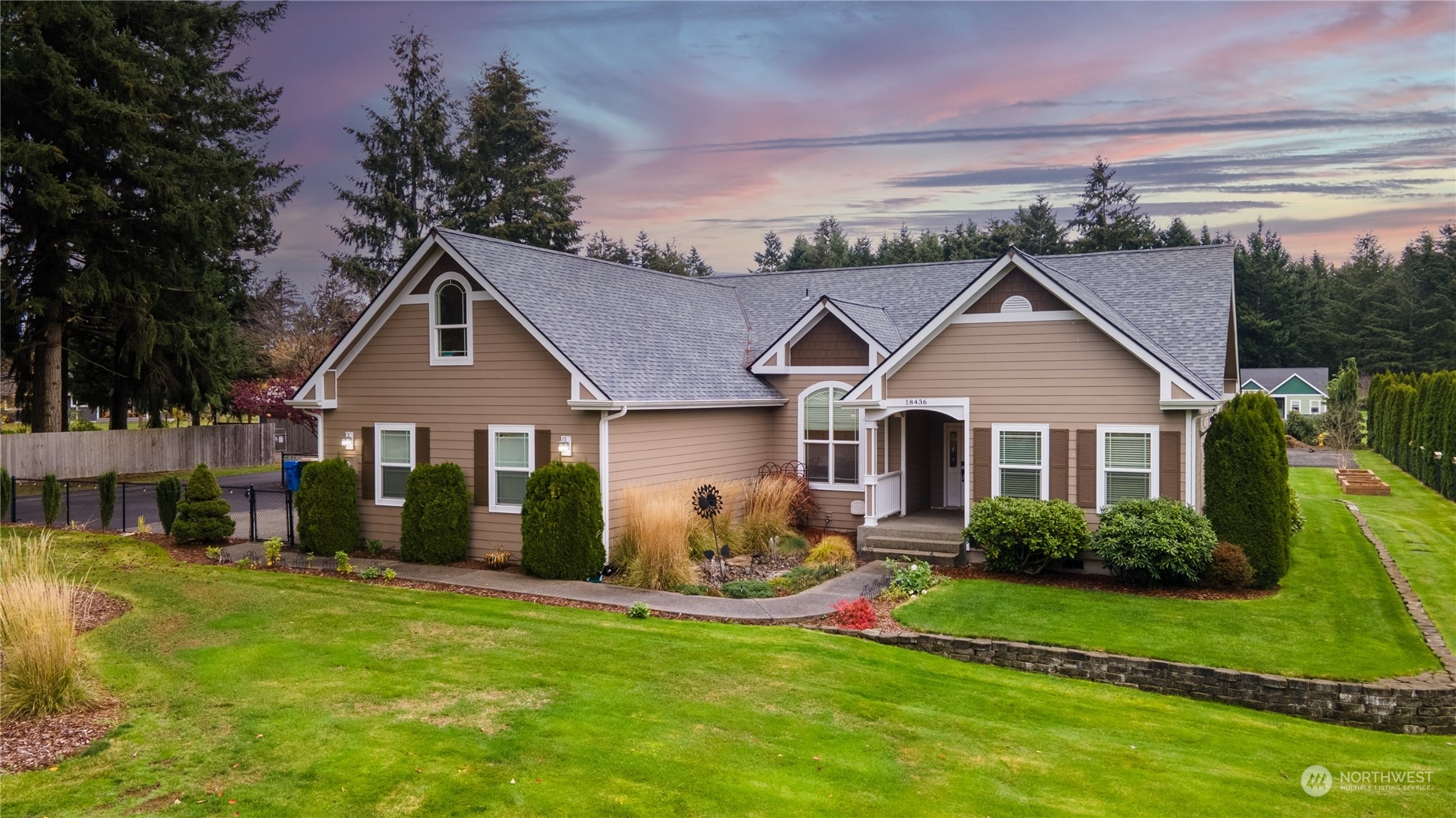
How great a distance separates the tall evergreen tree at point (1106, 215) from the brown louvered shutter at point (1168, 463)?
157ft

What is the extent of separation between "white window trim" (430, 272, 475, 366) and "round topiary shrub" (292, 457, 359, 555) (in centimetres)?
265

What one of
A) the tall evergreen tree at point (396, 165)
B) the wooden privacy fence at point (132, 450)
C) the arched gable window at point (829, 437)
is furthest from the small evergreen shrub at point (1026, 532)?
the tall evergreen tree at point (396, 165)

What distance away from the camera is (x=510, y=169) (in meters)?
44.2

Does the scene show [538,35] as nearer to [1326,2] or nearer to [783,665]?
[1326,2]

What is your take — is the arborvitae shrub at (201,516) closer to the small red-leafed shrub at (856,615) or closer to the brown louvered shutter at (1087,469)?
the small red-leafed shrub at (856,615)

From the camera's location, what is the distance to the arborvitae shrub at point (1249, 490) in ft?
43.9

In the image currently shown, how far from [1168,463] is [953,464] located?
5730 mm

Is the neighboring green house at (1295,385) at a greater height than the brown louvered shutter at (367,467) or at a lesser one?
greater

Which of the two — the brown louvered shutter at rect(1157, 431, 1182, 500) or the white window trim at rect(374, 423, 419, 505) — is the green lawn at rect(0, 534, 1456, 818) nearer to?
the brown louvered shutter at rect(1157, 431, 1182, 500)

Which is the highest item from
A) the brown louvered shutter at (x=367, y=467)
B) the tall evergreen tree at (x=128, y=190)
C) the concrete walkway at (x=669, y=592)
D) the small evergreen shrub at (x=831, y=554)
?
the tall evergreen tree at (x=128, y=190)

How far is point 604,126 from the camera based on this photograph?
30.4 m

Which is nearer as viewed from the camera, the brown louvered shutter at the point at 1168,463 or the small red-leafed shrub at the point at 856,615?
the small red-leafed shrub at the point at 856,615

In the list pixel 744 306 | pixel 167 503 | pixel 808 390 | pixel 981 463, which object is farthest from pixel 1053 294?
pixel 167 503

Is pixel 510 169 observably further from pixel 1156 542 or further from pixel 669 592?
pixel 1156 542
